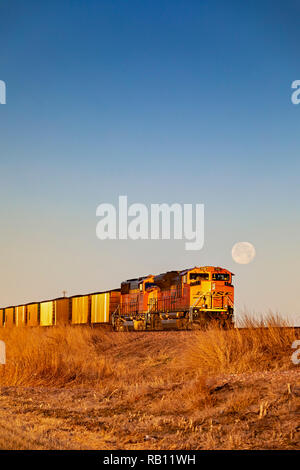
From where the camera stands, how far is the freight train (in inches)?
1123

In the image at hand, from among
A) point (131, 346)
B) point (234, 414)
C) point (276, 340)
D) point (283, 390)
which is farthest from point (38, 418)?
point (131, 346)

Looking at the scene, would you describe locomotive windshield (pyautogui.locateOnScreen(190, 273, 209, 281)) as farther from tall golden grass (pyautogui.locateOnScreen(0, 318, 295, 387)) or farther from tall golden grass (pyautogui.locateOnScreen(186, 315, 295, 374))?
tall golden grass (pyautogui.locateOnScreen(186, 315, 295, 374))

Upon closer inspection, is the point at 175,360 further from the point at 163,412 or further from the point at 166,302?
the point at 166,302

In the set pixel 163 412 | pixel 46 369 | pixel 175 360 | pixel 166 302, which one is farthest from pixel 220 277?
pixel 163 412

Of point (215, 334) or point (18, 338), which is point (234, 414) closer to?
point (215, 334)

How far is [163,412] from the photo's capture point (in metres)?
9.95

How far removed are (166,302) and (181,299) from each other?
1930mm

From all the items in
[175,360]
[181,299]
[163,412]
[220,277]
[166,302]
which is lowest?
[163,412]

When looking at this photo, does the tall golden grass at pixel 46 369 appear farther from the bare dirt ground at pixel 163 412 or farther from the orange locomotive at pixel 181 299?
the orange locomotive at pixel 181 299

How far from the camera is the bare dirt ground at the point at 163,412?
7547 millimetres

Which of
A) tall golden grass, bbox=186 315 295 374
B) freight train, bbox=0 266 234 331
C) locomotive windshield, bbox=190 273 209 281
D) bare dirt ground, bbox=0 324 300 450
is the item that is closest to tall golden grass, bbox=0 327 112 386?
bare dirt ground, bbox=0 324 300 450

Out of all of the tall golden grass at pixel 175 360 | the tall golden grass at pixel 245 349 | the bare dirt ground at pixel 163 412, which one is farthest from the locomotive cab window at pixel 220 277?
the bare dirt ground at pixel 163 412

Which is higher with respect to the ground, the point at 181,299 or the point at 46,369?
the point at 181,299

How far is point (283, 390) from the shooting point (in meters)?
9.30
